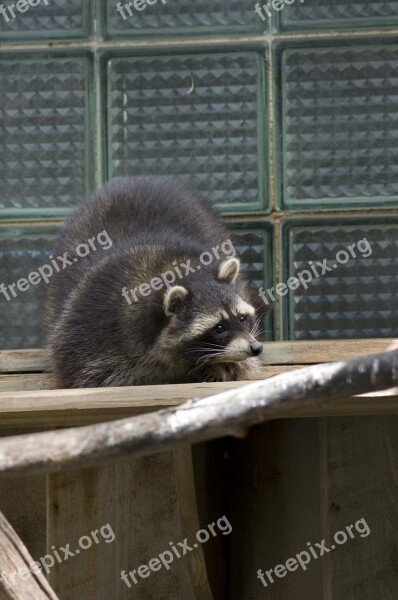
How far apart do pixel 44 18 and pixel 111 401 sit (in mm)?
2118

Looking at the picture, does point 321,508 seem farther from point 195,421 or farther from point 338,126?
point 195,421

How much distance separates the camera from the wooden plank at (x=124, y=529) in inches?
138

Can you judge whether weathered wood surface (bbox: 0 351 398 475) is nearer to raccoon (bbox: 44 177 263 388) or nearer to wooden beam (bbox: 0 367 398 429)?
wooden beam (bbox: 0 367 398 429)

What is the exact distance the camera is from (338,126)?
4.43 metres

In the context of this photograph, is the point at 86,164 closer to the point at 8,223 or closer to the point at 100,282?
the point at 8,223

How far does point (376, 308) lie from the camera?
438 centimetres

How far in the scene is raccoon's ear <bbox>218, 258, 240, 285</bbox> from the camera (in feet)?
12.8

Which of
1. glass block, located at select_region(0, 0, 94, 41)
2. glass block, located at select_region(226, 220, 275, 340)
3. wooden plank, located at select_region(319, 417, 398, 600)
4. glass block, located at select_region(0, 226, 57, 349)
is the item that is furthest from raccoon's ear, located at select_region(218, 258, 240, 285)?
glass block, located at select_region(0, 0, 94, 41)

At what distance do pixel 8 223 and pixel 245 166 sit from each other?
872mm

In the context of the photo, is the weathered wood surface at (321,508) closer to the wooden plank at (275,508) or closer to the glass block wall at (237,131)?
the wooden plank at (275,508)

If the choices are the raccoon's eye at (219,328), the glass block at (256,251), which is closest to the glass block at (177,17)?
the glass block at (256,251)

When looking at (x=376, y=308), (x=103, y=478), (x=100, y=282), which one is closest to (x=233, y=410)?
(x=103, y=478)

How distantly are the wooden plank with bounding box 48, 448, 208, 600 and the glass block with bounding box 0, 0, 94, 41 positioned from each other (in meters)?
1.75

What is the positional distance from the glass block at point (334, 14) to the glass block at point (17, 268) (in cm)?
113
